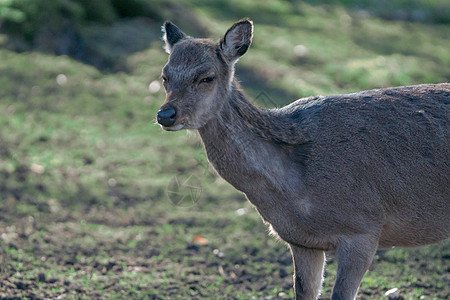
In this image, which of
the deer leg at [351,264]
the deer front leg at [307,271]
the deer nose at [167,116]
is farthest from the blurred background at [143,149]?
the deer nose at [167,116]

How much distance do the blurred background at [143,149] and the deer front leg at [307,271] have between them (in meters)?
0.90

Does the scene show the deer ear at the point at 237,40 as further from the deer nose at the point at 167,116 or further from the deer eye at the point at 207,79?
the deer nose at the point at 167,116

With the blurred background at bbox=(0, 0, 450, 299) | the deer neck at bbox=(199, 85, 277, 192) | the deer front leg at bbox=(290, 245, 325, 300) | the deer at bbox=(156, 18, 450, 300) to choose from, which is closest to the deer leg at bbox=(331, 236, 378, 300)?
the deer at bbox=(156, 18, 450, 300)

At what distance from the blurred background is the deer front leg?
90 cm

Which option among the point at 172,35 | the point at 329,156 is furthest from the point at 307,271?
the point at 172,35

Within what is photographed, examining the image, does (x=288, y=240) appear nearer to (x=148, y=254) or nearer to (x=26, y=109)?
(x=148, y=254)

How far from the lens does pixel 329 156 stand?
444 centimetres

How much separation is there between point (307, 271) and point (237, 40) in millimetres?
1813

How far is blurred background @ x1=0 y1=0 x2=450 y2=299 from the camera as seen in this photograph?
5902 mm

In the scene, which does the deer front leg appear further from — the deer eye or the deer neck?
the deer eye

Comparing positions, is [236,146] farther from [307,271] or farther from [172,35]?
[307,271]

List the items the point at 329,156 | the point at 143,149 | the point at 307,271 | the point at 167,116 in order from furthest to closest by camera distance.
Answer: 1. the point at 143,149
2. the point at 307,271
3. the point at 329,156
4. the point at 167,116

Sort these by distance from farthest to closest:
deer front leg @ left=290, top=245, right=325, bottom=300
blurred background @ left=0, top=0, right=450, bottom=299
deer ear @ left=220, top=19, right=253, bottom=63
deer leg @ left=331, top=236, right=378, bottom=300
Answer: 1. blurred background @ left=0, top=0, right=450, bottom=299
2. deer front leg @ left=290, top=245, right=325, bottom=300
3. deer ear @ left=220, top=19, right=253, bottom=63
4. deer leg @ left=331, top=236, right=378, bottom=300

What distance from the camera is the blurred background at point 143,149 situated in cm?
590
